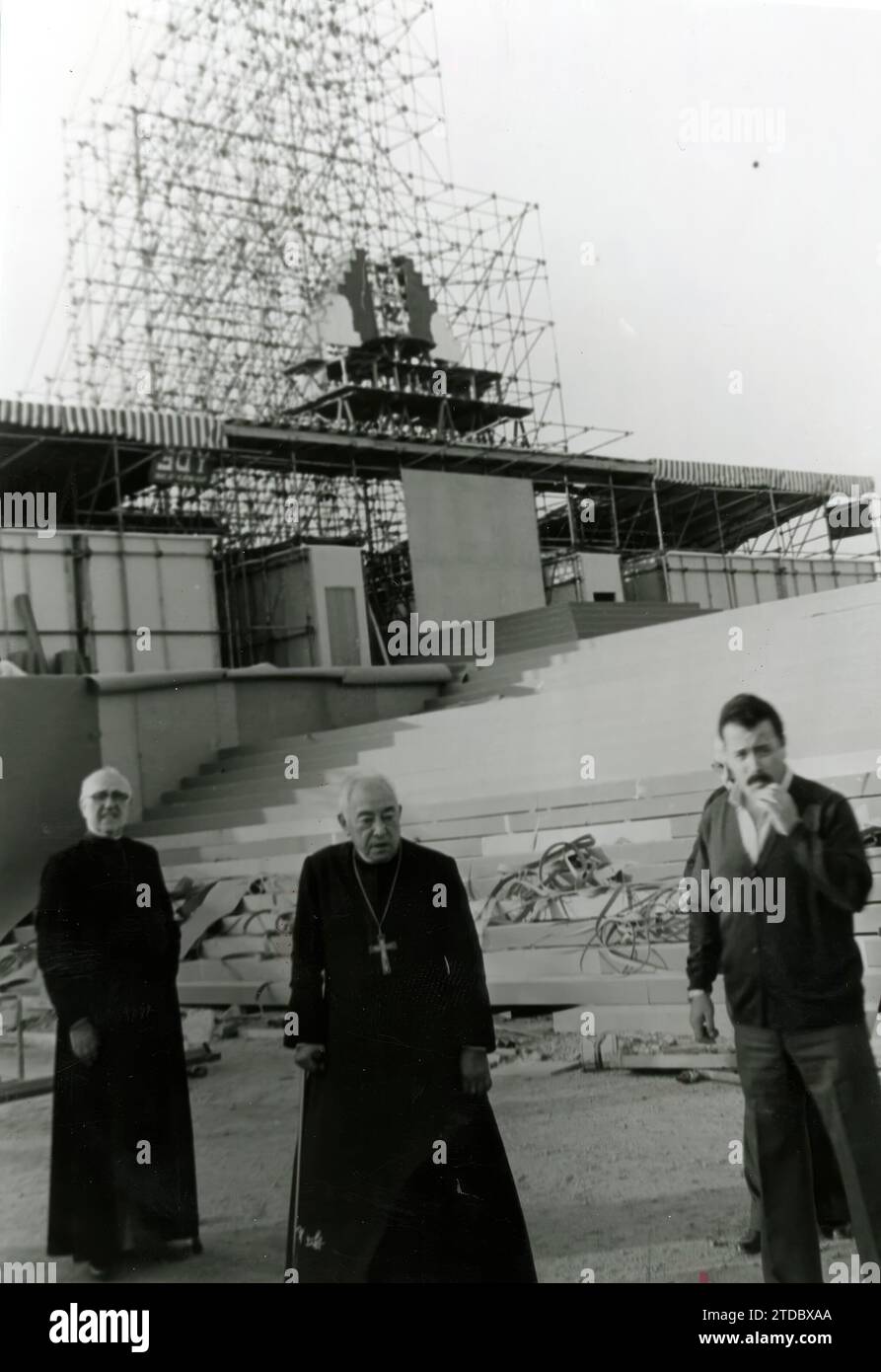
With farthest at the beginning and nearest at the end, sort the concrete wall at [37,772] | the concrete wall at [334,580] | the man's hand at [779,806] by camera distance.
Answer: the concrete wall at [334,580] < the concrete wall at [37,772] < the man's hand at [779,806]

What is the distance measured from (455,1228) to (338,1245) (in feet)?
1.34

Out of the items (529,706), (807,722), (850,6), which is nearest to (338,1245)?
(807,722)

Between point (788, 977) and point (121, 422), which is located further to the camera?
point (121, 422)

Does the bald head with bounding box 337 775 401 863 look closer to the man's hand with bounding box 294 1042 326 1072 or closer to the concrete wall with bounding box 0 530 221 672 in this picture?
the man's hand with bounding box 294 1042 326 1072

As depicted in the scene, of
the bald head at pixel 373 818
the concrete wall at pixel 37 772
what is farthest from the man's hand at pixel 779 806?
the concrete wall at pixel 37 772

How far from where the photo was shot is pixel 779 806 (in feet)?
14.2

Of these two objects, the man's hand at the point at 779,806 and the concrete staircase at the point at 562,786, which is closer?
the man's hand at the point at 779,806

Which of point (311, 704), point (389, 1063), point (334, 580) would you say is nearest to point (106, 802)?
point (389, 1063)

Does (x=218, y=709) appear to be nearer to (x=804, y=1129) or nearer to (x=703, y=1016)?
(x=703, y=1016)

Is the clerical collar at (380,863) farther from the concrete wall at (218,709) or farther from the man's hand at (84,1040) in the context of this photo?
the concrete wall at (218,709)

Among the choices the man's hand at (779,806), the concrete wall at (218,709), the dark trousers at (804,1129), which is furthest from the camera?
the concrete wall at (218,709)

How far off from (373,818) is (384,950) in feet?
1.50

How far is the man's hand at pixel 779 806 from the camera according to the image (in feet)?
14.1

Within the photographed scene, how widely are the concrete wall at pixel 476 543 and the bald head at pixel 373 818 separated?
5950 mm
